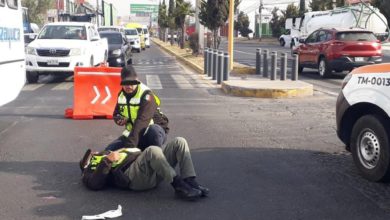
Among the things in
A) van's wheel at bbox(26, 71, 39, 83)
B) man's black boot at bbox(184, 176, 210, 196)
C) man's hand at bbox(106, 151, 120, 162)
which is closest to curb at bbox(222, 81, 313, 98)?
van's wheel at bbox(26, 71, 39, 83)

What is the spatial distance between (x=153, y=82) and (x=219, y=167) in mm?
10470

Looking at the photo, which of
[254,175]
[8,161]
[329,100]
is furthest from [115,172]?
[329,100]

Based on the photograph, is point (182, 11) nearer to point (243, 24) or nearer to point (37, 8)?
point (37, 8)

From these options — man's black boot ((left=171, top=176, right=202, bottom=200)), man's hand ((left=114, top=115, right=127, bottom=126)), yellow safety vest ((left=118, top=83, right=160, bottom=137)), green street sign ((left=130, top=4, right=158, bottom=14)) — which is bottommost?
man's black boot ((left=171, top=176, right=202, bottom=200))

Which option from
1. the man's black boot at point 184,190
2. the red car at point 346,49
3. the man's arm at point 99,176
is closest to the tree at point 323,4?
the red car at point 346,49

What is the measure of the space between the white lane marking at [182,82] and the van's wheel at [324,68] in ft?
15.4

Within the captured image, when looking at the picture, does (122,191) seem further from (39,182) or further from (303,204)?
(303,204)

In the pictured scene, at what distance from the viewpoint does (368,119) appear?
5852mm

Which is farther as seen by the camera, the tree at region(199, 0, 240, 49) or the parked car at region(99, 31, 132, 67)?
the tree at region(199, 0, 240, 49)

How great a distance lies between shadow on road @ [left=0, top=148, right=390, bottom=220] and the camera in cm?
487

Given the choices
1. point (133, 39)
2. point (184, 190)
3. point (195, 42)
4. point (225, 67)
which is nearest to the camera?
point (184, 190)

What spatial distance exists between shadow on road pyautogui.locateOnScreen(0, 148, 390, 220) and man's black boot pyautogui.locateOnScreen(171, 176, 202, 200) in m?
0.08

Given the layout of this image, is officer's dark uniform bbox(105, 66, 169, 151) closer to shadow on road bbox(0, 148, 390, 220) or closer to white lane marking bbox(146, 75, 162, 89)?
shadow on road bbox(0, 148, 390, 220)

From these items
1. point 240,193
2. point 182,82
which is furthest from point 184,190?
point 182,82
